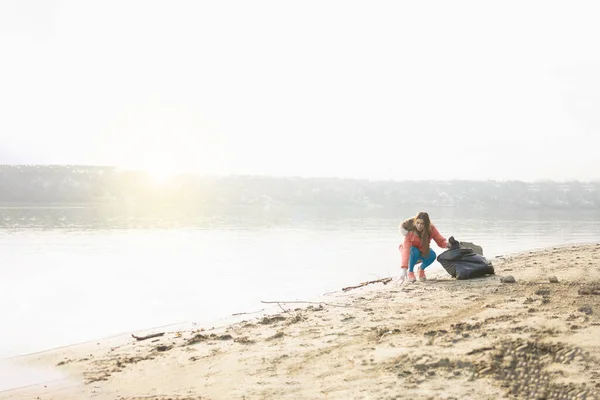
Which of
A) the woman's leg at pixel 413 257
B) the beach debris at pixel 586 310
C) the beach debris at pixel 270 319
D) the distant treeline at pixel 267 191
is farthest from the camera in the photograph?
the distant treeline at pixel 267 191

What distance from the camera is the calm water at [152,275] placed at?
7906mm

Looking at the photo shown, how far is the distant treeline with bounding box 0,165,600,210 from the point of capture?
65.8 m

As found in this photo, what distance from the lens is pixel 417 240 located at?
9.45 metres

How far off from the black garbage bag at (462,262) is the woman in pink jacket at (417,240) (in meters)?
0.19

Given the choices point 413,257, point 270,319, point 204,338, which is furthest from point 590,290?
point 204,338

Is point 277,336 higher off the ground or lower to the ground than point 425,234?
lower

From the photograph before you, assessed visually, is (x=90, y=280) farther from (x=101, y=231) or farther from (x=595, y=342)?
(x=101, y=231)

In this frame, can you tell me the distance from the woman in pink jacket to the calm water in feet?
5.75

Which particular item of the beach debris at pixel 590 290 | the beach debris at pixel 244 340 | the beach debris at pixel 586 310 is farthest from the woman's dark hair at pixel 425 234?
the beach debris at pixel 244 340

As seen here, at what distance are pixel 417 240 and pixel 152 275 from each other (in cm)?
663

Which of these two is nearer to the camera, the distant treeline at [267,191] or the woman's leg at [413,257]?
the woman's leg at [413,257]

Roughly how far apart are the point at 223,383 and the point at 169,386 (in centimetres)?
50

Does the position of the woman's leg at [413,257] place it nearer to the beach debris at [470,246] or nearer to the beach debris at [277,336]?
the beach debris at [470,246]

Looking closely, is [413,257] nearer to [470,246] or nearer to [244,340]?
[470,246]
